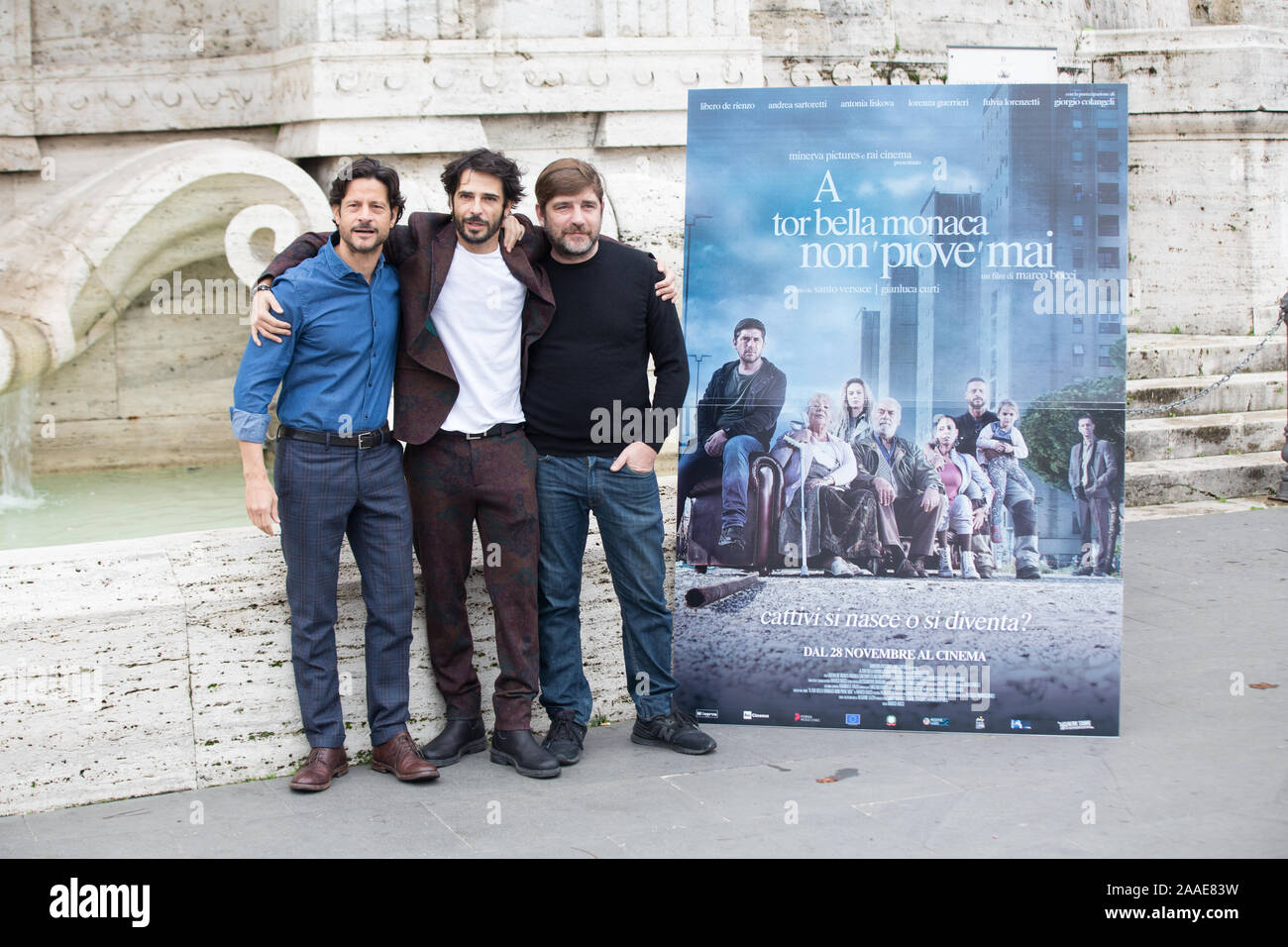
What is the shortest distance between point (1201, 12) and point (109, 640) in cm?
1111

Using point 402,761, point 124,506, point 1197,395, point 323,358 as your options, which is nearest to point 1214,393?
point 1197,395

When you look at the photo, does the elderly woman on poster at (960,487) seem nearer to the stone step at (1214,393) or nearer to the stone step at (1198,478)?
the stone step at (1198,478)

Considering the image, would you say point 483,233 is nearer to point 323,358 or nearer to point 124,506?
point 323,358

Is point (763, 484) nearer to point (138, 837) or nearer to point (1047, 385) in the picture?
point (1047, 385)

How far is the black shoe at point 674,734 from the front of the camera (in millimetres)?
4539

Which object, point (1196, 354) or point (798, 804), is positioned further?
point (1196, 354)

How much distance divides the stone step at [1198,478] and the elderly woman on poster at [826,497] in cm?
449

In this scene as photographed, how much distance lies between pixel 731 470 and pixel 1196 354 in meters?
6.26

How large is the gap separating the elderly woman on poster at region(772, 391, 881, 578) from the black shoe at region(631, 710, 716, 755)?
2.17 feet

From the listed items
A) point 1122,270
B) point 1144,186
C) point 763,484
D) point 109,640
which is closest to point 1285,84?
point 1144,186

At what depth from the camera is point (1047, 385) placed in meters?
4.62

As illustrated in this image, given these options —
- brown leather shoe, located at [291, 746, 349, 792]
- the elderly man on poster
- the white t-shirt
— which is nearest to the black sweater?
the white t-shirt

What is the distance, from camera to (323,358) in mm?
4156

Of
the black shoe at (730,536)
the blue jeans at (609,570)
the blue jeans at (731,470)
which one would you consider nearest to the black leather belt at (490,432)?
the blue jeans at (609,570)
